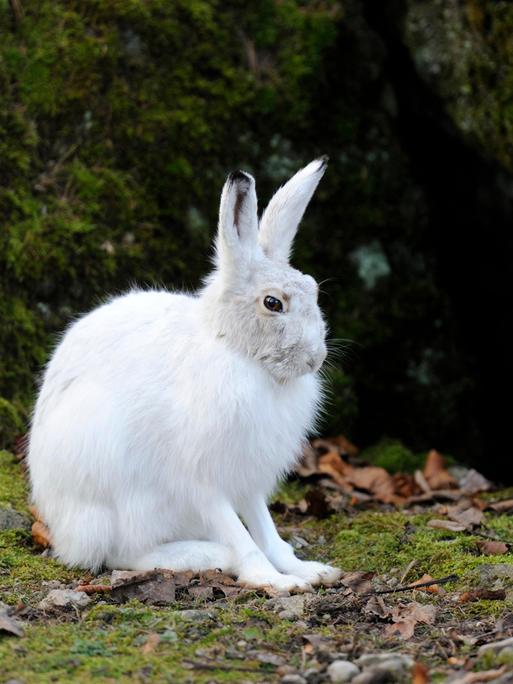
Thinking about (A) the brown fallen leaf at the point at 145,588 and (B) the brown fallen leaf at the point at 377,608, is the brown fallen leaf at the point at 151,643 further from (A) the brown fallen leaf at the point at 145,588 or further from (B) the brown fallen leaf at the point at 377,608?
(B) the brown fallen leaf at the point at 377,608

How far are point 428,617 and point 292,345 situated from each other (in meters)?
1.35

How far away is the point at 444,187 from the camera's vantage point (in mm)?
8258

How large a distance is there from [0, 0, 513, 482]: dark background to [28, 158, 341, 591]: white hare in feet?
5.54

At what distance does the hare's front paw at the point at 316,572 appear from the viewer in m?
4.77

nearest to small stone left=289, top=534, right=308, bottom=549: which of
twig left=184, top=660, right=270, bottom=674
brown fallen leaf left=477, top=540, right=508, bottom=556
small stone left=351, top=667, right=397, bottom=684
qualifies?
brown fallen leaf left=477, top=540, right=508, bottom=556

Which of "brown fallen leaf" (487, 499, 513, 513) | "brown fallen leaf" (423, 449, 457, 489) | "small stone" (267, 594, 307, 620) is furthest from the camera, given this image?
"brown fallen leaf" (423, 449, 457, 489)

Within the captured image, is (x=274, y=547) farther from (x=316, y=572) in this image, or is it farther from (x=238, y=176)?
(x=238, y=176)

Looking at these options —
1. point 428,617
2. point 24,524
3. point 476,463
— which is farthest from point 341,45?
point 428,617

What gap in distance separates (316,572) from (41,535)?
4.82ft

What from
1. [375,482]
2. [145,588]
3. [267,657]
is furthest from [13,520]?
[375,482]

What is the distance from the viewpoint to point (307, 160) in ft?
25.4

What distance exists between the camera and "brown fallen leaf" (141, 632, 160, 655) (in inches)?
140

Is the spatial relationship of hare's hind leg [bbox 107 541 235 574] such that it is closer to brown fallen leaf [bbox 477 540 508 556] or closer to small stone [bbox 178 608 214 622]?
small stone [bbox 178 608 214 622]

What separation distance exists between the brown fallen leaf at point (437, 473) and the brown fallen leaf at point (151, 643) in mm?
3619
